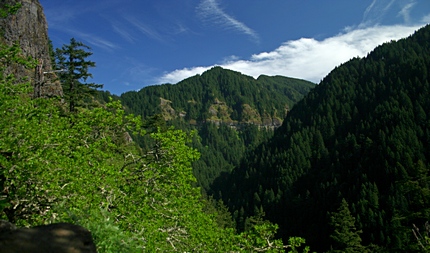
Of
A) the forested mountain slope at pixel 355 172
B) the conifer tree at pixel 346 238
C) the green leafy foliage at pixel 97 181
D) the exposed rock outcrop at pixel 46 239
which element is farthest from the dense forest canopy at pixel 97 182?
the forested mountain slope at pixel 355 172

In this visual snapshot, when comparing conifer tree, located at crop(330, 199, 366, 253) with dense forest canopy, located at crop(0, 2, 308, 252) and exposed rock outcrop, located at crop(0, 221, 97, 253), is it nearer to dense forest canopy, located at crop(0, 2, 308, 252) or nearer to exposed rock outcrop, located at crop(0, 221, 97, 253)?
dense forest canopy, located at crop(0, 2, 308, 252)

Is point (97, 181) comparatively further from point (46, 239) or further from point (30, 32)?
point (30, 32)

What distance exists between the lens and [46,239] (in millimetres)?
5336

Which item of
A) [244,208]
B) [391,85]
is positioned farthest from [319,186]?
[391,85]

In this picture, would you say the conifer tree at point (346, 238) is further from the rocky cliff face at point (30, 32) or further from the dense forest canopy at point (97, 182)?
the rocky cliff face at point (30, 32)

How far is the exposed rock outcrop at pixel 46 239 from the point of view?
5137 millimetres

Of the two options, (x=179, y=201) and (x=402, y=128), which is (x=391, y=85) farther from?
(x=179, y=201)

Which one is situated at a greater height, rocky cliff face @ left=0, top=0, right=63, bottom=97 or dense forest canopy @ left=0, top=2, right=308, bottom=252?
rocky cliff face @ left=0, top=0, right=63, bottom=97

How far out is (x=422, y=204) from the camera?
35969 mm

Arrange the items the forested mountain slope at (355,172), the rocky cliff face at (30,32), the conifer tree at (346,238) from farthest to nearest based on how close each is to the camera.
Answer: the forested mountain slope at (355,172) → the conifer tree at (346,238) → the rocky cliff face at (30,32)

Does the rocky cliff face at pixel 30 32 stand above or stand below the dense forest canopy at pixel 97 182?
above

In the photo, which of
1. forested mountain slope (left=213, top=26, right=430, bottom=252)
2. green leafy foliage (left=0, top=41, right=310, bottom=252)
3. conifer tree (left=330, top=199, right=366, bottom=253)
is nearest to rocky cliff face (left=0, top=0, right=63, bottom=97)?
green leafy foliage (left=0, top=41, right=310, bottom=252)

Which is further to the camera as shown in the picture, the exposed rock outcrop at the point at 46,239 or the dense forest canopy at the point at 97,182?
the dense forest canopy at the point at 97,182

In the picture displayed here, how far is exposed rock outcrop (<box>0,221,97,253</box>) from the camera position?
5.14 m
